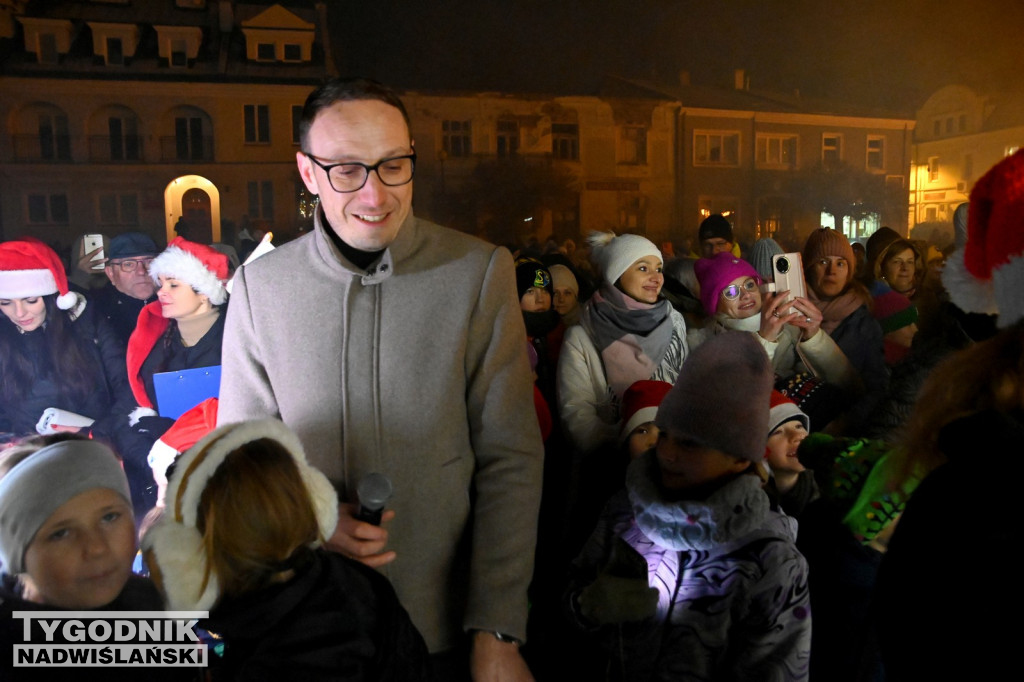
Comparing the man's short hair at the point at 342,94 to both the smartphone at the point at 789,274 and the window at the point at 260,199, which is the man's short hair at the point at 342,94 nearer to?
the window at the point at 260,199

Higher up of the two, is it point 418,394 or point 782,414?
point 418,394

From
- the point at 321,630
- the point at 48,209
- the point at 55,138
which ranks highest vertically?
the point at 55,138

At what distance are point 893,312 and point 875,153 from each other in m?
1.50

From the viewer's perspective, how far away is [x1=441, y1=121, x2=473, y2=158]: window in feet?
11.7

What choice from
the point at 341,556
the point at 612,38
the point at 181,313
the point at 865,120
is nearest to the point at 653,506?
the point at 341,556

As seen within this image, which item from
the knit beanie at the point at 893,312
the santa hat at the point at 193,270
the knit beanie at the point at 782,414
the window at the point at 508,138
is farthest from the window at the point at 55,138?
the knit beanie at the point at 893,312

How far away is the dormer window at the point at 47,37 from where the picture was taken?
3.13m

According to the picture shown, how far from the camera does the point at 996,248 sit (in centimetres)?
99

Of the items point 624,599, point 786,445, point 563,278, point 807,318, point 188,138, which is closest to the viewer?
point 624,599

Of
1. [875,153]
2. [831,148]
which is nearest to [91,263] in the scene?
[831,148]

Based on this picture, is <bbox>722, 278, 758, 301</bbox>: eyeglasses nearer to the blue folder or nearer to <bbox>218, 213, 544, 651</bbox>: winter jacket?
<bbox>218, 213, 544, 651</bbox>: winter jacket

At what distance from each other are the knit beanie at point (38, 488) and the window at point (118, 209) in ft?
6.67

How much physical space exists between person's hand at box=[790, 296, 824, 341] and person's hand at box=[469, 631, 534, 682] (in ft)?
6.83

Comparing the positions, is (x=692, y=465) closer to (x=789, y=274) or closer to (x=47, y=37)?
(x=789, y=274)
